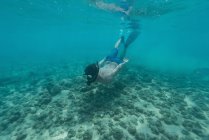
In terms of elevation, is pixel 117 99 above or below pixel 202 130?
above

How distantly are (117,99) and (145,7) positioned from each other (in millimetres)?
16936

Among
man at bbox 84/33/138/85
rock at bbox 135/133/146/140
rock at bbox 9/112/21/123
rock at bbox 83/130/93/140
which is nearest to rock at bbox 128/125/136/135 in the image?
rock at bbox 135/133/146/140

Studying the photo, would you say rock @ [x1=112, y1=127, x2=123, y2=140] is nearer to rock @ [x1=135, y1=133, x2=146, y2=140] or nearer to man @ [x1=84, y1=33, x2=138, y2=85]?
rock @ [x1=135, y1=133, x2=146, y2=140]

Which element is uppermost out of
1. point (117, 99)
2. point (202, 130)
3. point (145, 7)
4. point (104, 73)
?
point (145, 7)

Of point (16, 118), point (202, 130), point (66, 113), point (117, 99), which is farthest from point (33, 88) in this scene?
point (202, 130)

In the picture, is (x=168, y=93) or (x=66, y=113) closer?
(x=66, y=113)

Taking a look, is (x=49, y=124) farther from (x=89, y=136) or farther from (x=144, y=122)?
(x=144, y=122)

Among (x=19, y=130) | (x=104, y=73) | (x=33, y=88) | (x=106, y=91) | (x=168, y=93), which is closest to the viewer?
(x=19, y=130)

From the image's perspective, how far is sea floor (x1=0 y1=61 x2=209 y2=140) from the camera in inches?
302

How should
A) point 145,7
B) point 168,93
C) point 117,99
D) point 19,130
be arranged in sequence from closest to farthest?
point 19,130 < point 117,99 < point 168,93 < point 145,7

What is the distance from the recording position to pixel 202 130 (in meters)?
8.23

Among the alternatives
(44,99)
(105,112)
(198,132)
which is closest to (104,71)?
(105,112)

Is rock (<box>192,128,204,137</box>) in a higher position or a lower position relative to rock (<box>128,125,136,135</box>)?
lower

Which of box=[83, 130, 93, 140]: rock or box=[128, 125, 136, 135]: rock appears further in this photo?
box=[128, 125, 136, 135]: rock
